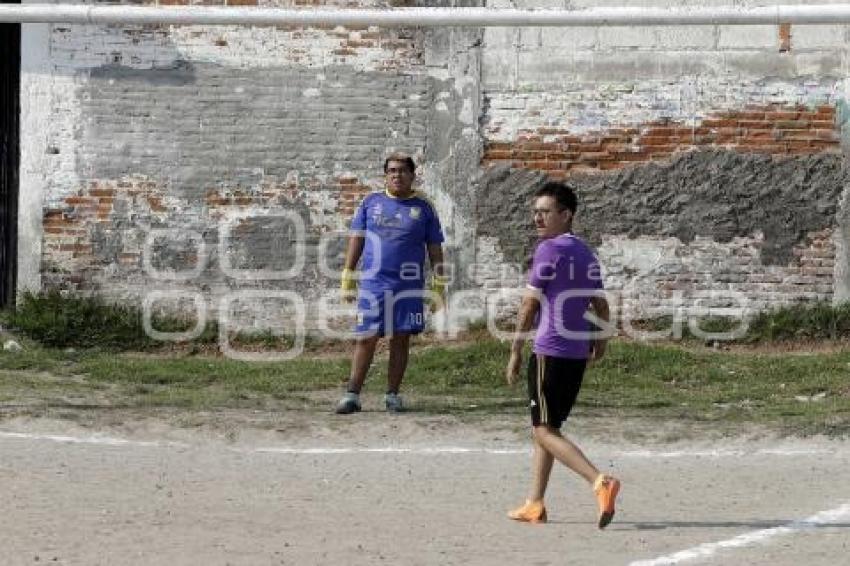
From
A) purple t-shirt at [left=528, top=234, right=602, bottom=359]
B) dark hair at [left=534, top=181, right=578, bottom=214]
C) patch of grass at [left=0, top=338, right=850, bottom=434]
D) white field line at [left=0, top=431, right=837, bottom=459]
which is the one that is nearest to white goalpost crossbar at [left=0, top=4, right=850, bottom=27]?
patch of grass at [left=0, top=338, right=850, bottom=434]

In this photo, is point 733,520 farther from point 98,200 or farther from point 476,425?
point 98,200

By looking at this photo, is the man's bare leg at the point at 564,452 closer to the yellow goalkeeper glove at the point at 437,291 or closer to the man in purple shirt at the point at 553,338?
the man in purple shirt at the point at 553,338

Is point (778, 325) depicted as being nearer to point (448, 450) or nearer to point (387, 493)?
point (448, 450)

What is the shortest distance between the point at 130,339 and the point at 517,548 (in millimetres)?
8304

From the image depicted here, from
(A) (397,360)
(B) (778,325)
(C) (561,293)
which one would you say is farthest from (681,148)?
(C) (561,293)

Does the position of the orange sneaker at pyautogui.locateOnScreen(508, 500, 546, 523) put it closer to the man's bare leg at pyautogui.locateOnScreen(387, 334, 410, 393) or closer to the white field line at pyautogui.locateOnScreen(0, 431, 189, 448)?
the white field line at pyautogui.locateOnScreen(0, 431, 189, 448)

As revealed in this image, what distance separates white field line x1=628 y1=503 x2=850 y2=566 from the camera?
6.91m

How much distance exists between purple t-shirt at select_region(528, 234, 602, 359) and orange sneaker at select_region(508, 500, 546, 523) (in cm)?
70

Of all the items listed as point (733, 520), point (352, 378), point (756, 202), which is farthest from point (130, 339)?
point (733, 520)

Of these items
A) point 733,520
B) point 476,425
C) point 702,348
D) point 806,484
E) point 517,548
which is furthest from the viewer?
point 702,348

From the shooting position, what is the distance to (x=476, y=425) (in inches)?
420

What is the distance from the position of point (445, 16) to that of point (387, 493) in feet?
12.5

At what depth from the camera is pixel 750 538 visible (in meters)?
7.40

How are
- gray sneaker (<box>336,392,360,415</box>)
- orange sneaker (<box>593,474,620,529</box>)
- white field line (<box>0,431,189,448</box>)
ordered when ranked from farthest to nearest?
gray sneaker (<box>336,392,360,415</box>)
white field line (<box>0,431,189,448</box>)
orange sneaker (<box>593,474,620,529</box>)
